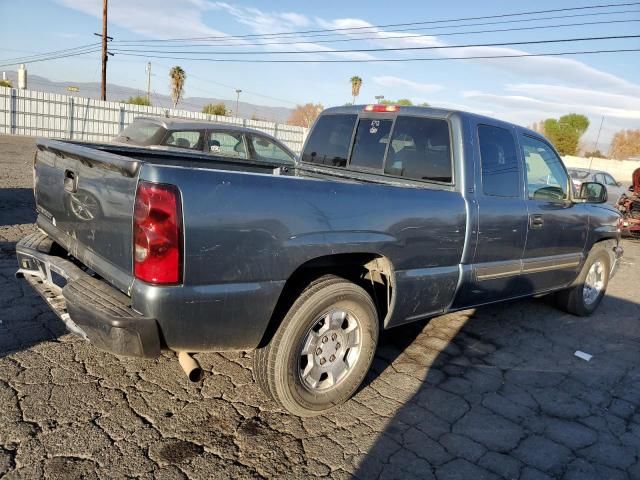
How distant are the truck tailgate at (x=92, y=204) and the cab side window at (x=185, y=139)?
5.13 metres

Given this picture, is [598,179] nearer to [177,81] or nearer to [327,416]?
[327,416]

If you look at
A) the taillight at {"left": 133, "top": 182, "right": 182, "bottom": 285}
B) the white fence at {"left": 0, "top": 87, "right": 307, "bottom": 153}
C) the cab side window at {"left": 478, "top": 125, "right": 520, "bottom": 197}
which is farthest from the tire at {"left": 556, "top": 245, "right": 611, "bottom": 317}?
the white fence at {"left": 0, "top": 87, "right": 307, "bottom": 153}

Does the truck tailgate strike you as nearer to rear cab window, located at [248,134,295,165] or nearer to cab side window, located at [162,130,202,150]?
cab side window, located at [162,130,202,150]

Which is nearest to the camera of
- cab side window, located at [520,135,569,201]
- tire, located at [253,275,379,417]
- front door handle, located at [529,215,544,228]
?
tire, located at [253,275,379,417]

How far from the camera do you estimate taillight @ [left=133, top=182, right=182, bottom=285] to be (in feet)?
7.60

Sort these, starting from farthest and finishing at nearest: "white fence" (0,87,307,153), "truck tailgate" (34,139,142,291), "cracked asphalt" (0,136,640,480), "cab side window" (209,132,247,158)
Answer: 1. "white fence" (0,87,307,153)
2. "cab side window" (209,132,247,158)
3. "cracked asphalt" (0,136,640,480)
4. "truck tailgate" (34,139,142,291)

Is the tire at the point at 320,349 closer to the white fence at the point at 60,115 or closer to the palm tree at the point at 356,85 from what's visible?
the white fence at the point at 60,115

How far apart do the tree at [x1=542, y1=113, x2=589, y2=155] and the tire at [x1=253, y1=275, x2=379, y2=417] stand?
55.4m

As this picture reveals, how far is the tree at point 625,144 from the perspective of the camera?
75.9 m

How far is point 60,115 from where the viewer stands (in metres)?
23.7

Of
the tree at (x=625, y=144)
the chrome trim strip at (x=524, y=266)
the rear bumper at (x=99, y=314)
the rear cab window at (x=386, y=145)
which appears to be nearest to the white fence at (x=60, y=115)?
the rear cab window at (x=386, y=145)

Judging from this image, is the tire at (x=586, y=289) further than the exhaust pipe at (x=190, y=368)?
Yes

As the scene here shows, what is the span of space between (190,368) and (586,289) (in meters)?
4.83

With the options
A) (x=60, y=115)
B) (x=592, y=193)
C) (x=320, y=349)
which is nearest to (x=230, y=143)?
(x=592, y=193)
